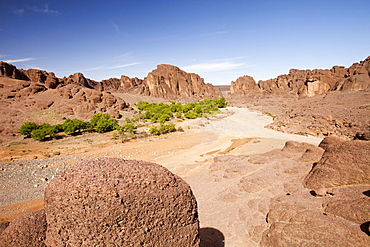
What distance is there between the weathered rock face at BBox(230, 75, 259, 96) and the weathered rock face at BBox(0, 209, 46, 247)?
413 feet

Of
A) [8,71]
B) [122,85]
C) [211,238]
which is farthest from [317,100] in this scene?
[122,85]

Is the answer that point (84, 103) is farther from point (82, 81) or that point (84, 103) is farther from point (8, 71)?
point (82, 81)

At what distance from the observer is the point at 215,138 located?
26.5 m

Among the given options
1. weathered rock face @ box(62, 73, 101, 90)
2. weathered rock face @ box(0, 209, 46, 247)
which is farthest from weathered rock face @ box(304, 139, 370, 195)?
weathered rock face @ box(62, 73, 101, 90)

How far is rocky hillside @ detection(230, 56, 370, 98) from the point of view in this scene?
56.2 metres

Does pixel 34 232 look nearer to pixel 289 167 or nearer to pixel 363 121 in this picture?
pixel 289 167

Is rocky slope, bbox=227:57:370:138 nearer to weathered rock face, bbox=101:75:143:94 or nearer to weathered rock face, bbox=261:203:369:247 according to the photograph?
weathered rock face, bbox=261:203:369:247

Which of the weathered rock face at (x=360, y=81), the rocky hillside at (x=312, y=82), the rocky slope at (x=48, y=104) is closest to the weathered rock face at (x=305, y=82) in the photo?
the rocky hillside at (x=312, y=82)

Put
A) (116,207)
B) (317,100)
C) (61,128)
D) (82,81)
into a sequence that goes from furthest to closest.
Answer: (82,81)
(317,100)
(61,128)
(116,207)

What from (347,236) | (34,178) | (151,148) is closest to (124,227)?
(347,236)

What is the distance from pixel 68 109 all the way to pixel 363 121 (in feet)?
175

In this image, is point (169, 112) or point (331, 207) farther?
point (169, 112)

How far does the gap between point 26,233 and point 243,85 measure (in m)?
133

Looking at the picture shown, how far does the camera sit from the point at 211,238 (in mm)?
5430
